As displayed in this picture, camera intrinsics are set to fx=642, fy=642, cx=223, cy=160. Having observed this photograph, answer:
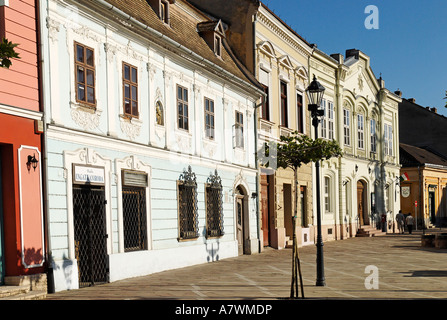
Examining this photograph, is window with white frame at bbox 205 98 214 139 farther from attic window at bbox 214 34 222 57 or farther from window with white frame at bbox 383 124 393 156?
window with white frame at bbox 383 124 393 156

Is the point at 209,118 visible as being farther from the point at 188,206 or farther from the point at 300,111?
the point at 300,111

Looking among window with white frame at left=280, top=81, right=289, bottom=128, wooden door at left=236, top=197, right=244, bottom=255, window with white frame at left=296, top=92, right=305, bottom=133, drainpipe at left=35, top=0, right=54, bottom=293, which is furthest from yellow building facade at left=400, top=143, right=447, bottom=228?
drainpipe at left=35, top=0, right=54, bottom=293

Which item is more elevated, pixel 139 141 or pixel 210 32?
pixel 210 32

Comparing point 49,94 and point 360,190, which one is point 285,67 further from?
point 49,94

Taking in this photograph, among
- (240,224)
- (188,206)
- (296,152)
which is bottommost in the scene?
(240,224)

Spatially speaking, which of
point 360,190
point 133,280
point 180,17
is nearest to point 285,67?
point 180,17

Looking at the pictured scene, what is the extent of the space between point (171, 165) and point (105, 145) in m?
3.50

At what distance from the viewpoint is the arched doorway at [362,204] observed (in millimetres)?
37438

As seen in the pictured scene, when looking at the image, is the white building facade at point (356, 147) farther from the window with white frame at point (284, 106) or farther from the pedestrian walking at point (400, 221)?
the window with white frame at point (284, 106)

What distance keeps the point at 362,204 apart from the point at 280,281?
2438 cm

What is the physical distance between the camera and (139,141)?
53.8ft

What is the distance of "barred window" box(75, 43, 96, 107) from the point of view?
14.0 m

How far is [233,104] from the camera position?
22.8 metres

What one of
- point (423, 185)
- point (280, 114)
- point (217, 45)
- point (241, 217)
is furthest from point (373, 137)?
point (217, 45)
